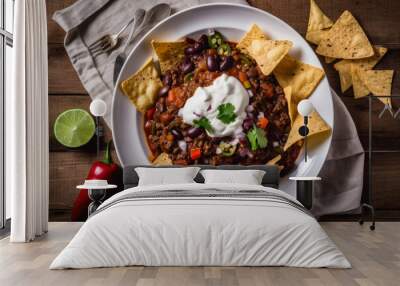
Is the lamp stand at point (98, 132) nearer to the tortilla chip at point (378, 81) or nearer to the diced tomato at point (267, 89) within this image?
the diced tomato at point (267, 89)

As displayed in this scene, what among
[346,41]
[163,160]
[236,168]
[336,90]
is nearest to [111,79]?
[163,160]

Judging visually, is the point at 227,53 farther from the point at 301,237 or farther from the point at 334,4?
the point at 301,237

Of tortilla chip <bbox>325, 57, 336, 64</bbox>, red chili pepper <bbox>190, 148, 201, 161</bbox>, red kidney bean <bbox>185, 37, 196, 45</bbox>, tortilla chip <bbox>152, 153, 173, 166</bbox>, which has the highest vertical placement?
red kidney bean <bbox>185, 37, 196, 45</bbox>

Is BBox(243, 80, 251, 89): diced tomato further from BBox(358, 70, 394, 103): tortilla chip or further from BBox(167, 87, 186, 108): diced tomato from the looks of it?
BBox(358, 70, 394, 103): tortilla chip

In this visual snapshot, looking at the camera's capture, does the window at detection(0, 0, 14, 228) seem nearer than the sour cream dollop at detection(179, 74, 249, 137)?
Yes

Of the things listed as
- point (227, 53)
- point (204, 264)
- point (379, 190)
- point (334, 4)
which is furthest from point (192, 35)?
point (204, 264)

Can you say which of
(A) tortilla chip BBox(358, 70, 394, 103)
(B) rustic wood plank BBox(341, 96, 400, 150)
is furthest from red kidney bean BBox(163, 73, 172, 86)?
(A) tortilla chip BBox(358, 70, 394, 103)

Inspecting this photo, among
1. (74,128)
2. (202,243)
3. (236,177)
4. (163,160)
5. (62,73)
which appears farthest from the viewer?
(62,73)

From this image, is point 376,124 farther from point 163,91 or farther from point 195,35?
point 163,91
